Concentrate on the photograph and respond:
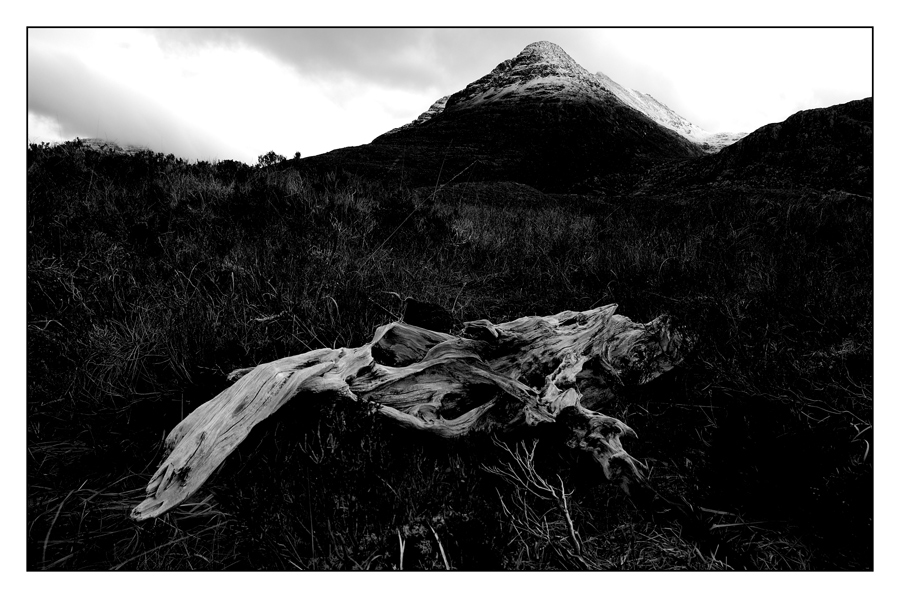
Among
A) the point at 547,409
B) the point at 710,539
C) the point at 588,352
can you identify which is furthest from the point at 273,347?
the point at 710,539

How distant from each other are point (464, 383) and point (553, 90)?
4761cm

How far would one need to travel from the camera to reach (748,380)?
2.71 m

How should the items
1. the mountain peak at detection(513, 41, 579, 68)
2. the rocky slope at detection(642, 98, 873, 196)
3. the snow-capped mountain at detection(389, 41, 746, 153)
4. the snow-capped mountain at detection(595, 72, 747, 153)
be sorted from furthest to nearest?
the mountain peak at detection(513, 41, 579, 68), the snow-capped mountain at detection(595, 72, 747, 153), the snow-capped mountain at detection(389, 41, 746, 153), the rocky slope at detection(642, 98, 873, 196)

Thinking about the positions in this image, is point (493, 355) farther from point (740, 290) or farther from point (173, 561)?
point (740, 290)

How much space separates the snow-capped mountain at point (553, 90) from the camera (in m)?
44.1

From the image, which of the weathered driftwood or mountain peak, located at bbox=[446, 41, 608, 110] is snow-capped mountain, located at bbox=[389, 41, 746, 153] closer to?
mountain peak, located at bbox=[446, 41, 608, 110]

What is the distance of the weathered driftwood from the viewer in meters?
2.05

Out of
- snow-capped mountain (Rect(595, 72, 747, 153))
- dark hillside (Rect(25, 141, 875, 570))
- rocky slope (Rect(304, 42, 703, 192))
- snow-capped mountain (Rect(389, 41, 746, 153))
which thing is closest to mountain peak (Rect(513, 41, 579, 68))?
snow-capped mountain (Rect(389, 41, 746, 153))

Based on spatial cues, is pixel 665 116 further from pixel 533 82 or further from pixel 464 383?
pixel 464 383

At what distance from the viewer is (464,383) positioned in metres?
2.45

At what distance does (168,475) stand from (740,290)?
433 centimetres

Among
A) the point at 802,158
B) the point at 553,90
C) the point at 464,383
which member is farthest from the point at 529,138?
the point at 464,383

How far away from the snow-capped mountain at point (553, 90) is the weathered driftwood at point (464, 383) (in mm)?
43514

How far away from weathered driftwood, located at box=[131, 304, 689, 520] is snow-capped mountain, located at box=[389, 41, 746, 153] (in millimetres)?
43514
